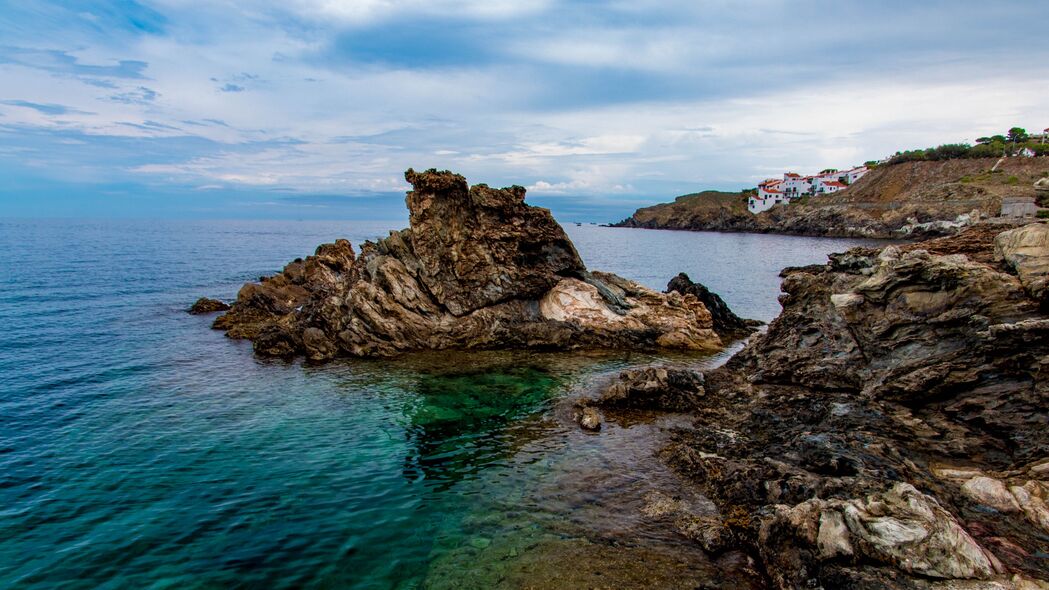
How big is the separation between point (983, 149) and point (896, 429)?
672 feet

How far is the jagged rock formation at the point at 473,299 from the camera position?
42.9 meters

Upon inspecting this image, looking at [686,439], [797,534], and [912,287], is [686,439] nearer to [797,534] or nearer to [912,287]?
[797,534]

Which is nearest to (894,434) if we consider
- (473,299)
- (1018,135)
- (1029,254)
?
(1029,254)

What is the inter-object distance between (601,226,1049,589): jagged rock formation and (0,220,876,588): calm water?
2.85 m

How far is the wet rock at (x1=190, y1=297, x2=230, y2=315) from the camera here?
5812 cm

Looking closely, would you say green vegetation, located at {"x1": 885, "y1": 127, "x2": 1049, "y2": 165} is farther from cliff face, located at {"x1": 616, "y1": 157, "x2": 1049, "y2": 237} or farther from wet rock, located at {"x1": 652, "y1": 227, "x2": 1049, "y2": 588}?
wet rock, located at {"x1": 652, "y1": 227, "x2": 1049, "y2": 588}

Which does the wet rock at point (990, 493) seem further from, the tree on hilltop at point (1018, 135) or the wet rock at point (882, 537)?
the tree on hilltop at point (1018, 135)

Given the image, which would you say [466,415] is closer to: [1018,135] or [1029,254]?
[1029,254]

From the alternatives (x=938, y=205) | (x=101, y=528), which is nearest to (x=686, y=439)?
(x=101, y=528)

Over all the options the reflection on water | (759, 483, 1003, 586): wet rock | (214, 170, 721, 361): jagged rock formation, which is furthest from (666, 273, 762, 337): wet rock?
(759, 483, 1003, 586): wet rock

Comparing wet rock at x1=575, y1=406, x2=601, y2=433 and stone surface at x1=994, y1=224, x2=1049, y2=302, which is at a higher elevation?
stone surface at x1=994, y1=224, x2=1049, y2=302

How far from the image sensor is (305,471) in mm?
23062

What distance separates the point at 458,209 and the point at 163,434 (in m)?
28.5

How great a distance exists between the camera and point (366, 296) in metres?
43.5
